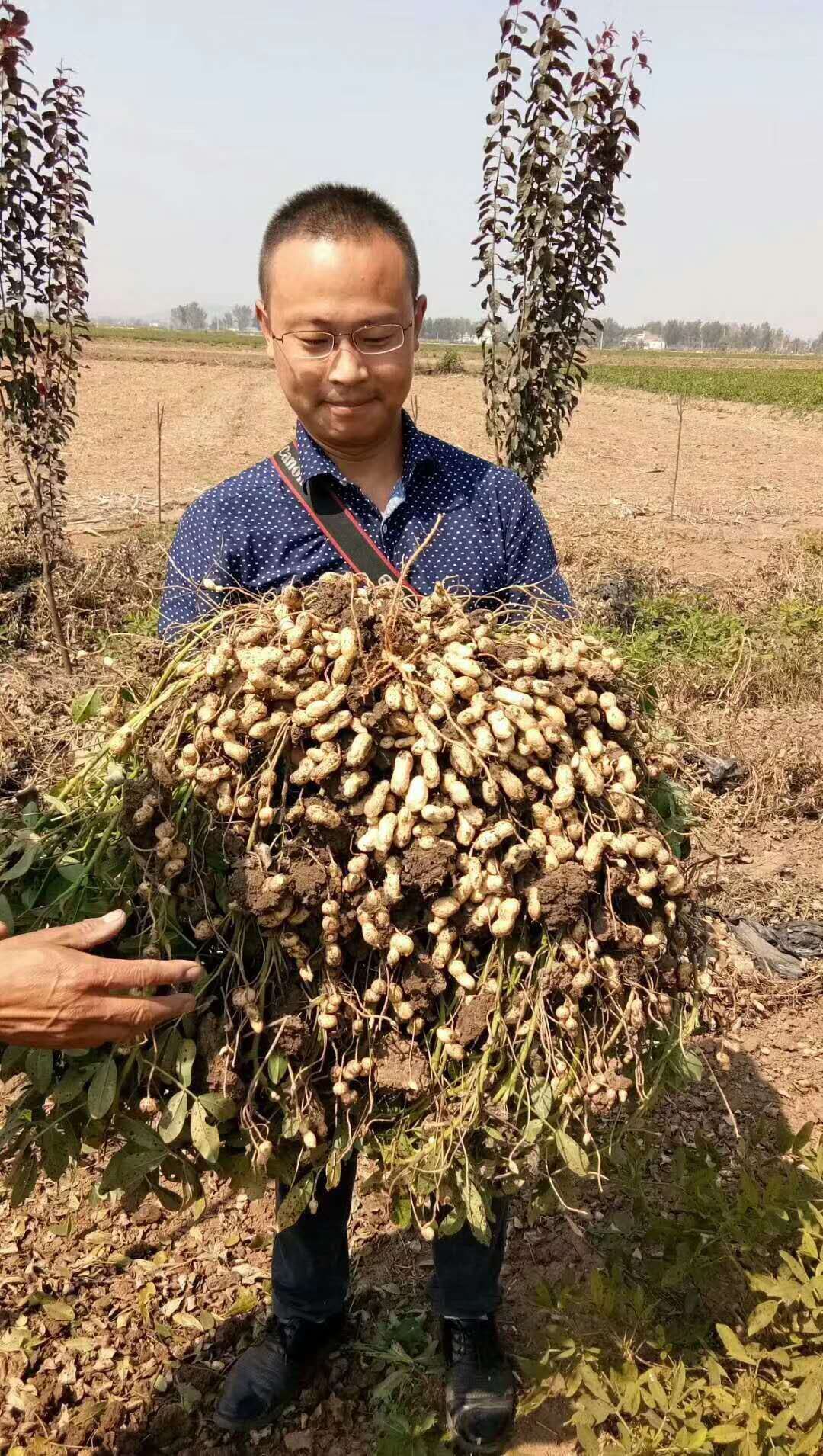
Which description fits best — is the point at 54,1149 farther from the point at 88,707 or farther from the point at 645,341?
the point at 645,341

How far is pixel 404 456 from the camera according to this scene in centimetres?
218

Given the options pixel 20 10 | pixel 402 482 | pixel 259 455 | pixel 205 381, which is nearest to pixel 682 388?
pixel 205 381

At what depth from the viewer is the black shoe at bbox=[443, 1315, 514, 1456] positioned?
86.7 inches

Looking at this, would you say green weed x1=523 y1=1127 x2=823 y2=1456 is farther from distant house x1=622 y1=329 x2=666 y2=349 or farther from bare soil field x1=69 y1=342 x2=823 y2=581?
distant house x1=622 y1=329 x2=666 y2=349

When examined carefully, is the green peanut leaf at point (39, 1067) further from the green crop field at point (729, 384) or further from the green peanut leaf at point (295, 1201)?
the green crop field at point (729, 384)

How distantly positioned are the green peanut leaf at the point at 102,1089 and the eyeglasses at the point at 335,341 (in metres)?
1.39

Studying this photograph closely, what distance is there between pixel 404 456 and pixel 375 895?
1.19m

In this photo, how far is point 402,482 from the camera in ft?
6.93

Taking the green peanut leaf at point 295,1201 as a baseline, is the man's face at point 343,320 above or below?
above

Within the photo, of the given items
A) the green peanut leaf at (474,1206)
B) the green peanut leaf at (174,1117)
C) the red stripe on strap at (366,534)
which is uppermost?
the red stripe on strap at (366,534)

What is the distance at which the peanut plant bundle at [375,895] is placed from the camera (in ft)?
4.51

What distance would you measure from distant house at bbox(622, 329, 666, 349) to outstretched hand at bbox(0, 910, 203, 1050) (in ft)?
523

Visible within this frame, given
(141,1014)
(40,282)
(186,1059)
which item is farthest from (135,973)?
(40,282)

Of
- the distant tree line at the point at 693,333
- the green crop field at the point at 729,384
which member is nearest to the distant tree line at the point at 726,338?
the distant tree line at the point at 693,333
